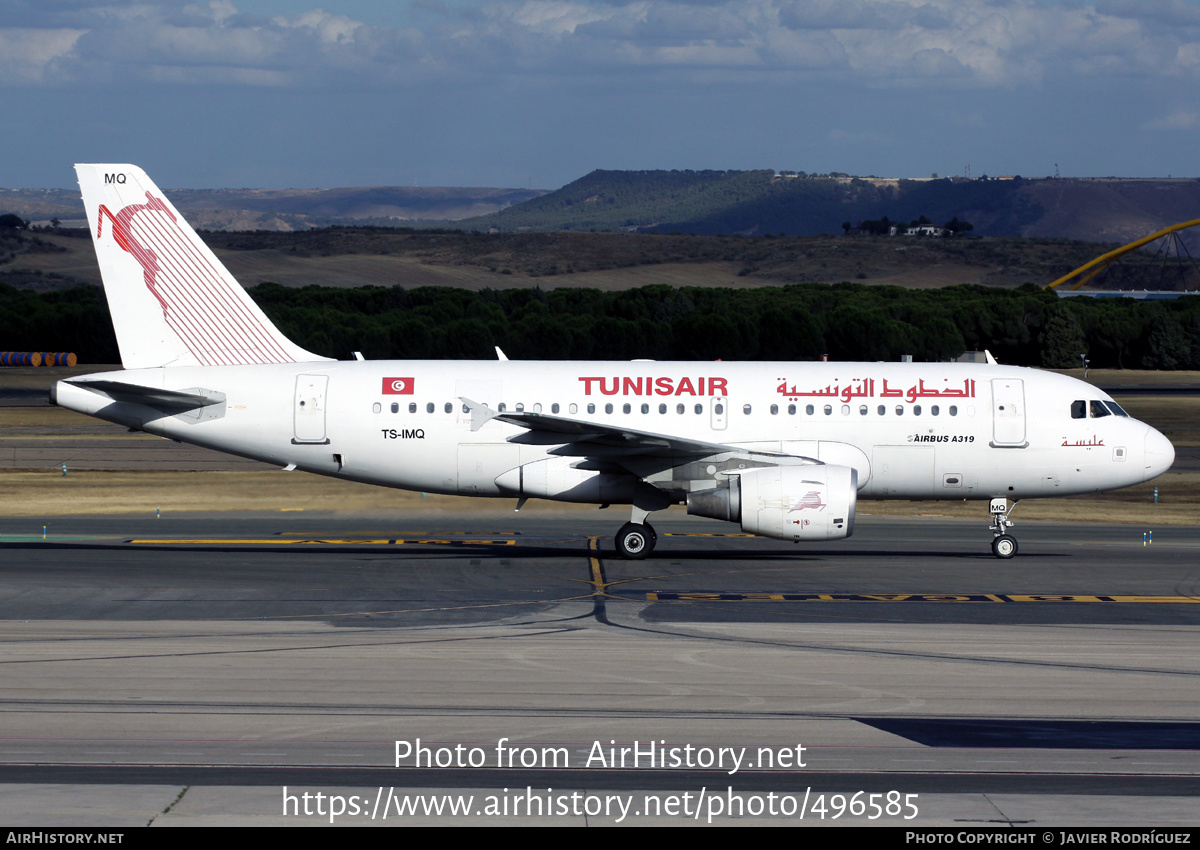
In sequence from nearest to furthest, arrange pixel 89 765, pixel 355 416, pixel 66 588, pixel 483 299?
pixel 89 765 → pixel 66 588 → pixel 355 416 → pixel 483 299

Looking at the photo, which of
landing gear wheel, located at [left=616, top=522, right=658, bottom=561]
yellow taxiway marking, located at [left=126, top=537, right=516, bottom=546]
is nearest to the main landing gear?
landing gear wheel, located at [left=616, top=522, right=658, bottom=561]

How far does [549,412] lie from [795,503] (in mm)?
5819

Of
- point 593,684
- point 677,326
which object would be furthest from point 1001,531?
point 677,326

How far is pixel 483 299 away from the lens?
10750 centimetres

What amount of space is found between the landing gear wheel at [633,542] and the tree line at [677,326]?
52315 mm

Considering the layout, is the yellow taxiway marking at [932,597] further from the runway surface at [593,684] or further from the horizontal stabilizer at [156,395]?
the horizontal stabilizer at [156,395]

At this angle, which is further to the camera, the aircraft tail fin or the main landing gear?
the main landing gear

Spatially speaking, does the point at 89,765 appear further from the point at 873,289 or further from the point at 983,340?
the point at 873,289

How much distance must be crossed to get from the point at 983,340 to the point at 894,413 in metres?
71.6

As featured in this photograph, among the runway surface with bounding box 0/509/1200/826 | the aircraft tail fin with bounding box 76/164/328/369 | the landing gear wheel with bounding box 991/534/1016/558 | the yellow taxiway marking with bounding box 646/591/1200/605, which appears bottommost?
the runway surface with bounding box 0/509/1200/826

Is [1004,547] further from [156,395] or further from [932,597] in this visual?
[156,395]

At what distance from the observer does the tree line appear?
8450 centimetres

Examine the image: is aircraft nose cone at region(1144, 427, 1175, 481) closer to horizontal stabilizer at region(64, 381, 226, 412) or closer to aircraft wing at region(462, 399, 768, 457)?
aircraft wing at region(462, 399, 768, 457)

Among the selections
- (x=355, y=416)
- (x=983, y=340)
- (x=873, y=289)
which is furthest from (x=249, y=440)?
(x=873, y=289)
